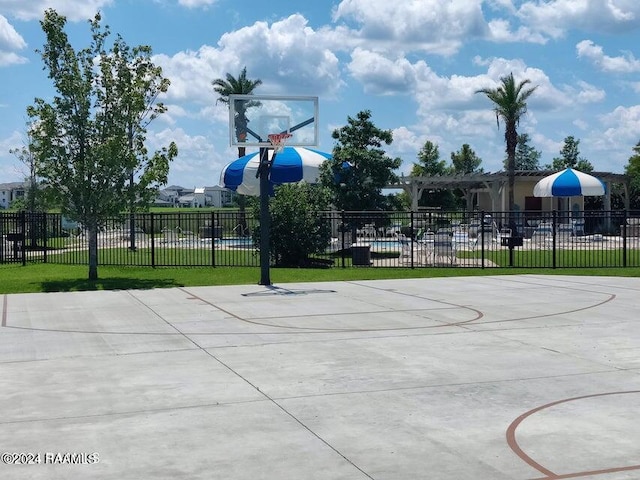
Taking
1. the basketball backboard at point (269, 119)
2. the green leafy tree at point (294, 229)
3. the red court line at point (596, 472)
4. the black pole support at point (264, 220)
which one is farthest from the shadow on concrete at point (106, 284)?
the red court line at point (596, 472)

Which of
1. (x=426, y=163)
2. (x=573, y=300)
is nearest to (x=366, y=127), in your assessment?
(x=573, y=300)

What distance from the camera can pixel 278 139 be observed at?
1978cm

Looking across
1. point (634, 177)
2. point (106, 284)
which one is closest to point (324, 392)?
point (106, 284)

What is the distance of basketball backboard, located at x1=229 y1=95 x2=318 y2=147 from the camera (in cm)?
1977

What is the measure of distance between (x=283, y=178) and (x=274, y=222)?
525 cm

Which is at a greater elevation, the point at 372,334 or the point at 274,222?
the point at 274,222

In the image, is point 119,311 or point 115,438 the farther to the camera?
point 119,311

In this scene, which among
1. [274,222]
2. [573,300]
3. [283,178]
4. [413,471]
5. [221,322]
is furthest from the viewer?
[283,178]

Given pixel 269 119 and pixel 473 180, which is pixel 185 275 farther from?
pixel 473 180

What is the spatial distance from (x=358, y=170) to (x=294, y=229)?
582 centimetres

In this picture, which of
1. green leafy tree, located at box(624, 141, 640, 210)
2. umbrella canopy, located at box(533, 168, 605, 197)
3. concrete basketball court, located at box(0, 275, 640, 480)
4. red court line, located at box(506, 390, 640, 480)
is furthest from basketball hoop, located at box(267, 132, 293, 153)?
green leafy tree, located at box(624, 141, 640, 210)

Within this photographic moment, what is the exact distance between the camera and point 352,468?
571 cm

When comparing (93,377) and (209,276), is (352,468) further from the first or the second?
(209,276)

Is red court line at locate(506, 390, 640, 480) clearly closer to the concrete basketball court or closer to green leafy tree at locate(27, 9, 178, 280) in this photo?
the concrete basketball court
